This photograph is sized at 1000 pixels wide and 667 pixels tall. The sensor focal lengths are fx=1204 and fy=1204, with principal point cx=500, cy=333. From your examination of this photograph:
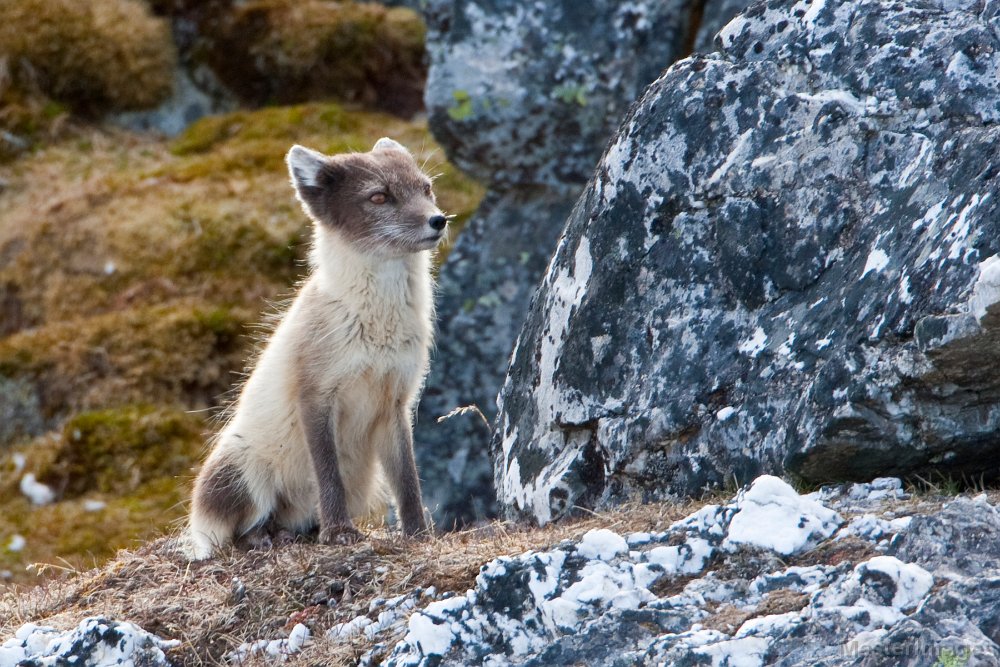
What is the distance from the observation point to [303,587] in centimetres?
512

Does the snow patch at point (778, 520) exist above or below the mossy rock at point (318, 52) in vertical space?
below

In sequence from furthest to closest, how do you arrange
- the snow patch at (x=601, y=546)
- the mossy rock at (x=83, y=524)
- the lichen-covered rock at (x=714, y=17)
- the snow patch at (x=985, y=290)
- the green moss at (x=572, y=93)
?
1. the green moss at (x=572, y=93)
2. the lichen-covered rock at (x=714, y=17)
3. the mossy rock at (x=83, y=524)
4. the snow patch at (x=601, y=546)
5. the snow patch at (x=985, y=290)

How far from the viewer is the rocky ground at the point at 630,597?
365 cm

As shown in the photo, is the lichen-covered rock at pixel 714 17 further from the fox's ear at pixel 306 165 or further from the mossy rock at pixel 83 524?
the mossy rock at pixel 83 524

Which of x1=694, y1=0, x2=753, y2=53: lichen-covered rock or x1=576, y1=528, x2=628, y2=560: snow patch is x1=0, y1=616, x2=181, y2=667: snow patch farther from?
x1=694, y1=0, x2=753, y2=53: lichen-covered rock

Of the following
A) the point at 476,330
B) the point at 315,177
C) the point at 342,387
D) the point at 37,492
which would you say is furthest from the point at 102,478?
the point at 342,387

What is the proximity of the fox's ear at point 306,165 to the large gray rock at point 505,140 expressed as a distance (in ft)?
10.7

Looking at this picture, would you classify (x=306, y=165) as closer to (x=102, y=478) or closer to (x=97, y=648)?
(x=97, y=648)

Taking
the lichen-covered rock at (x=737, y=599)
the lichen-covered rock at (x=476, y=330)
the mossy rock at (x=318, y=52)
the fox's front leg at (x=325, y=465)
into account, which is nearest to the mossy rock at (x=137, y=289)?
the mossy rock at (x=318, y=52)

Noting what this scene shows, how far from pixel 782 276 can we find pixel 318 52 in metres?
10.3

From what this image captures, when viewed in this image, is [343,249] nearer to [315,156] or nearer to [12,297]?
[315,156]

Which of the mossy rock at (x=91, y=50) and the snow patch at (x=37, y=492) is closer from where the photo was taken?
the snow patch at (x=37, y=492)

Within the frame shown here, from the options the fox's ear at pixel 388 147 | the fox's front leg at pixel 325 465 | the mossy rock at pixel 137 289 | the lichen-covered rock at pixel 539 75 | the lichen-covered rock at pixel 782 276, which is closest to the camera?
the lichen-covered rock at pixel 782 276

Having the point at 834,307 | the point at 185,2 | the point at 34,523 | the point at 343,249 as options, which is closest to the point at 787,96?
the point at 834,307
